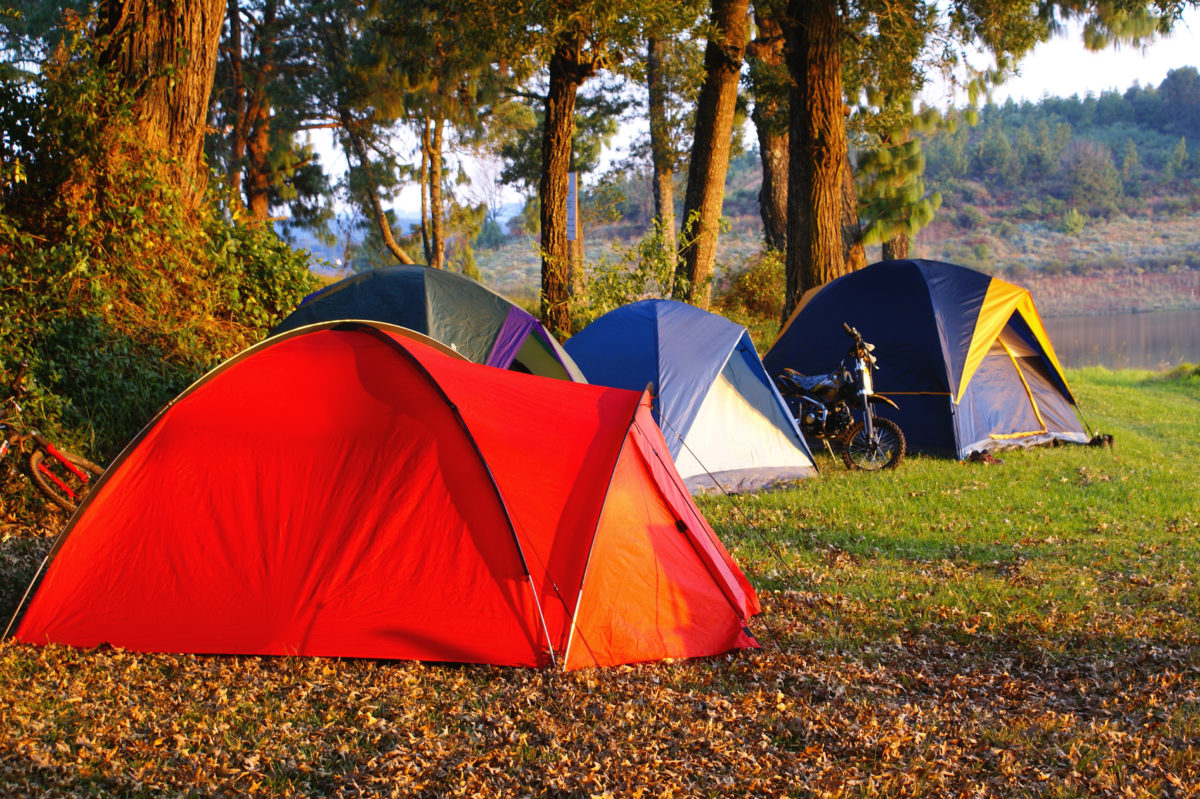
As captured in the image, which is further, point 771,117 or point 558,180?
point 771,117

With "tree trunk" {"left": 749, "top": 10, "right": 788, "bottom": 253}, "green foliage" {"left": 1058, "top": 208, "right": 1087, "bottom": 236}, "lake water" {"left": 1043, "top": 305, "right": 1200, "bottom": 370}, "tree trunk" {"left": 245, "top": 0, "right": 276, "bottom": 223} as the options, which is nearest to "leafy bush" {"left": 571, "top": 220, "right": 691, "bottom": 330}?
"tree trunk" {"left": 749, "top": 10, "right": 788, "bottom": 253}

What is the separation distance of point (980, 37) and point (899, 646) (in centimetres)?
1407

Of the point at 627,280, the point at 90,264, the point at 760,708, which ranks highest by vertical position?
the point at 90,264

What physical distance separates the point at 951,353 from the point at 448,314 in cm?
482

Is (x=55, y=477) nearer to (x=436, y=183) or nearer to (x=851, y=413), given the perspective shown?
(x=851, y=413)

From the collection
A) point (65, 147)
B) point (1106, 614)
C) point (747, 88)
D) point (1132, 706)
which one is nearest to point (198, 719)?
point (1132, 706)

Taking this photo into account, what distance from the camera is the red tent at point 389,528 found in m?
4.16

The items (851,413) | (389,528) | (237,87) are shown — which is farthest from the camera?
(237,87)

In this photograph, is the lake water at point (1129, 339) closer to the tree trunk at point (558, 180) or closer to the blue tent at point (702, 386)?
the tree trunk at point (558, 180)

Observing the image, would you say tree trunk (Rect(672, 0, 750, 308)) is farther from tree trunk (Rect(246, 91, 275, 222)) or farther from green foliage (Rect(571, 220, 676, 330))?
tree trunk (Rect(246, 91, 275, 222))

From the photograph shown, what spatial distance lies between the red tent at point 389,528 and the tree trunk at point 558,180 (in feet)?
21.7

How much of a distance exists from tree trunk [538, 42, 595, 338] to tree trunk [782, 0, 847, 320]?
2737 mm

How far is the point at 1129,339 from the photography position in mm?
29281

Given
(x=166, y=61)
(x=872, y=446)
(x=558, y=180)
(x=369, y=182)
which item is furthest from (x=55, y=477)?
(x=369, y=182)
